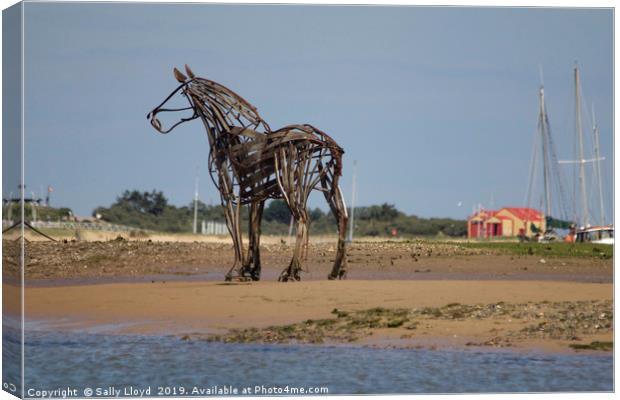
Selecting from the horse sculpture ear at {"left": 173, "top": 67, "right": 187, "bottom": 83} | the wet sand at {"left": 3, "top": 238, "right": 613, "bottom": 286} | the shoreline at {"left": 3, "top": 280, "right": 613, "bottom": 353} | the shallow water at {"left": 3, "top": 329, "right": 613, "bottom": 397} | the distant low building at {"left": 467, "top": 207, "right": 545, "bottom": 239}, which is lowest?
the shallow water at {"left": 3, "top": 329, "right": 613, "bottom": 397}

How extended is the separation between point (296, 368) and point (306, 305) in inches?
148

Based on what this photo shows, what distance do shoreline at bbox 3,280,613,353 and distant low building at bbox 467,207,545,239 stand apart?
1.14 m

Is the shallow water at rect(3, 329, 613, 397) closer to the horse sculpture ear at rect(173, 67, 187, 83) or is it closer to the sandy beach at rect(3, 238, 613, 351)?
the sandy beach at rect(3, 238, 613, 351)

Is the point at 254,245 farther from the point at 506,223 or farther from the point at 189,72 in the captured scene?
the point at 506,223

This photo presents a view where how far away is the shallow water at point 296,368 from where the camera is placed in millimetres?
14875

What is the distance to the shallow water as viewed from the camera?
14.9m

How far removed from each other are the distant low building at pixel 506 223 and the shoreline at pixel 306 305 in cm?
114

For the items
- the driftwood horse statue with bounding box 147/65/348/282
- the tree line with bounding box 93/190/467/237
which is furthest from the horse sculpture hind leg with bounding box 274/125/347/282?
the tree line with bounding box 93/190/467/237

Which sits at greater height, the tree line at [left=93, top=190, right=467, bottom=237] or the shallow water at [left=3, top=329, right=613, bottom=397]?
the tree line at [left=93, top=190, right=467, bottom=237]

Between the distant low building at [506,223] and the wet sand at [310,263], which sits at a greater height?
the distant low building at [506,223]

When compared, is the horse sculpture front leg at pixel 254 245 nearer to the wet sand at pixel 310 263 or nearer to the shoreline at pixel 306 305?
the shoreline at pixel 306 305

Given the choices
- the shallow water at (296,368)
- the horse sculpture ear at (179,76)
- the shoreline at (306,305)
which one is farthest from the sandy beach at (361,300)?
the horse sculpture ear at (179,76)

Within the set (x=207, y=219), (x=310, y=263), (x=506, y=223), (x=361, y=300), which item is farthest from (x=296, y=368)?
(x=207, y=219)

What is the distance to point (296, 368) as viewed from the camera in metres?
15.4
